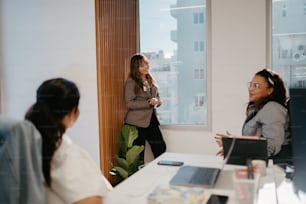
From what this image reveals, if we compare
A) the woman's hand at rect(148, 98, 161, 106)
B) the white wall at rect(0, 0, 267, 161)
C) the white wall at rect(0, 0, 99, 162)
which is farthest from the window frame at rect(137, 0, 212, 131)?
the white wall at rect(0, 0, 99, 162)

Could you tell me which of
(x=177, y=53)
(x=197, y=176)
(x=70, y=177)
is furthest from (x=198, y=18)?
(x=70, y=177)

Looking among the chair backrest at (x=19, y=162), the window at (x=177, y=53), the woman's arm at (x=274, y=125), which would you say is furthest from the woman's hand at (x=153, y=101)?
the chair backrest at (x=19, y=162)

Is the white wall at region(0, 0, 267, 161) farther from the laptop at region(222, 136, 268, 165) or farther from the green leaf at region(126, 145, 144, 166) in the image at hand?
the laptop at region(222, 136, 268, 165)

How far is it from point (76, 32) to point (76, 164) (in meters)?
1.64

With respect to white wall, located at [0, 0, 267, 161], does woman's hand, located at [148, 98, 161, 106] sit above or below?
below

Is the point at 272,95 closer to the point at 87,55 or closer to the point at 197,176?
the point at 197,176

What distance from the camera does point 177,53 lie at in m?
3.05

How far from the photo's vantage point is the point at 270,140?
62.2 inches

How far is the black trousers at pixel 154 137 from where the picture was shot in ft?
9.43

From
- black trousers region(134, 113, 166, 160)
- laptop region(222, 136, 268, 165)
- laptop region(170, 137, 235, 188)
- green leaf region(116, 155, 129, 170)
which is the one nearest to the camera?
laptop region(170, 137, 235, 188)

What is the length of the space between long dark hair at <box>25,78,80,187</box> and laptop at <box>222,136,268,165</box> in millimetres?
839

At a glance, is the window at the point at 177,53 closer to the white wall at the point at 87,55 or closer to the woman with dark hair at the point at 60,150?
the white wall at the point at 87,55

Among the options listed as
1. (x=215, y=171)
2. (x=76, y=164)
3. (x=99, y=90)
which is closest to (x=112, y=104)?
(x=99, y=90)

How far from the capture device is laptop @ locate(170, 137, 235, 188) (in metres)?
1.21
